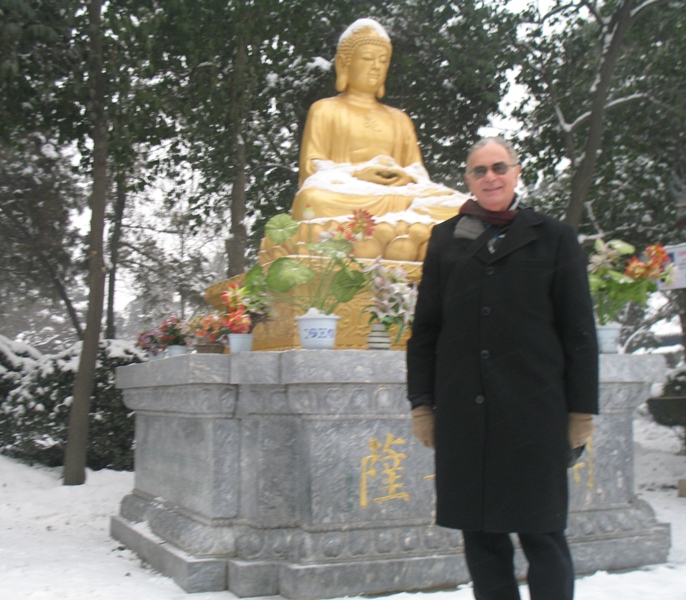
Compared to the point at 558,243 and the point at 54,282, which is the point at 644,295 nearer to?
the point at 558,243

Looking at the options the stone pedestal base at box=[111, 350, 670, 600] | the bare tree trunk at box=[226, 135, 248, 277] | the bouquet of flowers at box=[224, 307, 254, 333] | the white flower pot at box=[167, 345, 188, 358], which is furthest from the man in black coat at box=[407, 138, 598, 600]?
the bare tree trunk at box=[226, 135, 248, 277]

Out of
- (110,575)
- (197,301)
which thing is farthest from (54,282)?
(110,575)

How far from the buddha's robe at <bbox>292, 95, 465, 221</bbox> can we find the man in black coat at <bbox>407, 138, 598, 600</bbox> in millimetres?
2807

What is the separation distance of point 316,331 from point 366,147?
9.24ft

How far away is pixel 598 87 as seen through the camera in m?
8.04

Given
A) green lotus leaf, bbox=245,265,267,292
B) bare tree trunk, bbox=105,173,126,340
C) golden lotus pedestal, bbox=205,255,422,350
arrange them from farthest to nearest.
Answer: bare tree trunk, bbox=105,173,126,340
golden lotus pedestal, bbox=205,255,422,350
green lotus leaf, bbox=245,265,267,292

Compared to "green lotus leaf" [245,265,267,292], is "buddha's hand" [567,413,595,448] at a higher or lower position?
lower

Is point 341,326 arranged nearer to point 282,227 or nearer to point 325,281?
point 325,281

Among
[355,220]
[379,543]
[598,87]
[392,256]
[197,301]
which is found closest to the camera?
[379,543]

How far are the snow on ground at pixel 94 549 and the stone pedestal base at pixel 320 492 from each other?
13 cm

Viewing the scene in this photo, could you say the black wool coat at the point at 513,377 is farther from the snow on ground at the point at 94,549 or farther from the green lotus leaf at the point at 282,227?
the green lotus leaf at the point at 282,227

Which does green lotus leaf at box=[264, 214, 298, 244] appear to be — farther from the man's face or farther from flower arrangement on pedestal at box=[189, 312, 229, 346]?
the man's face

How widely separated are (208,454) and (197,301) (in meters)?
8.09

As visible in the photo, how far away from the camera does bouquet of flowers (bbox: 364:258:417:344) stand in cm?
384
